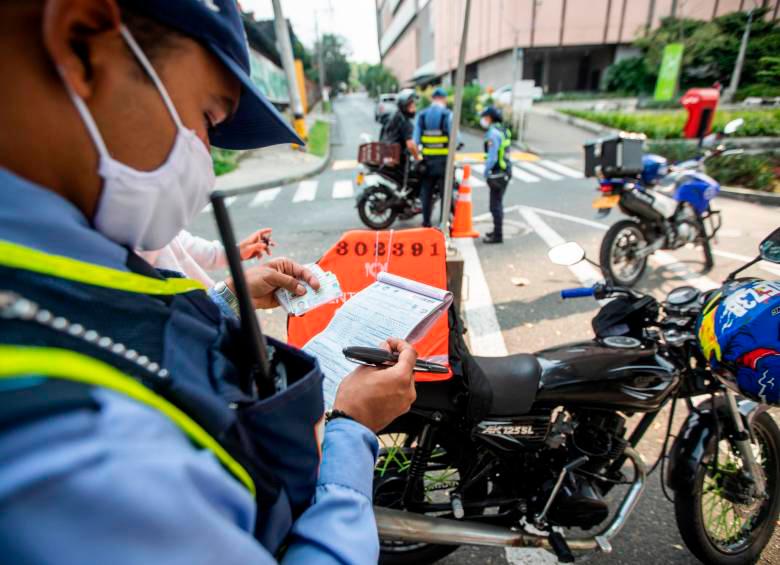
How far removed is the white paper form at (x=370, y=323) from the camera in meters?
1.16

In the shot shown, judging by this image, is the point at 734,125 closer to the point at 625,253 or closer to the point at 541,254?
the point at 625,253

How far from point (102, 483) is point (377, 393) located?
63 cm

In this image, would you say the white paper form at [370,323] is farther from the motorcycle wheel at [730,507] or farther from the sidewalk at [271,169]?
the sidewalk at [271,169]

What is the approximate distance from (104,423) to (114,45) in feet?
1.53

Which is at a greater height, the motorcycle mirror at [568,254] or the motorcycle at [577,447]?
the motorcycle mirror at [568,254]

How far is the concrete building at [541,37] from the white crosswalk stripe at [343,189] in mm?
16013

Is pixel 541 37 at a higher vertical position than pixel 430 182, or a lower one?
higher

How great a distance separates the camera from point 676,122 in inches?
303

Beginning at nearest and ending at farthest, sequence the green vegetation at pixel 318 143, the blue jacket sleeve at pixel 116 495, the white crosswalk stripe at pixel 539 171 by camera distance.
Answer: the blue jacket sleeve at pixel 116 495
the white crosswalk stripe at pixel 539 171
the green vegetation at pixel 318 143

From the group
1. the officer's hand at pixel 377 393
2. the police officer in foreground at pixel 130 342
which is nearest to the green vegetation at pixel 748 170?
the officer's hand at pixel 377 393

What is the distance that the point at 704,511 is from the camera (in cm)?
182

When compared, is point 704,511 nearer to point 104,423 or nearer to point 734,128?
point 104,423

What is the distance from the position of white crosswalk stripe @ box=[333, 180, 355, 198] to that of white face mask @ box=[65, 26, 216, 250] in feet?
27.6

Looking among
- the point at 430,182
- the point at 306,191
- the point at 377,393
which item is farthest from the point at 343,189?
the point at 377,393
